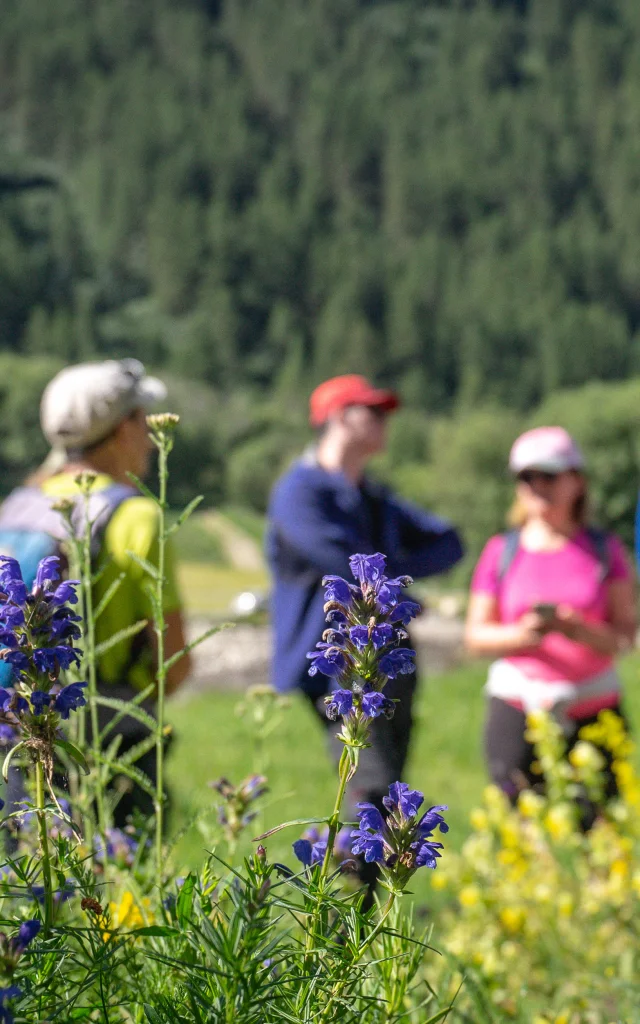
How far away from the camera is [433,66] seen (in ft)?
467

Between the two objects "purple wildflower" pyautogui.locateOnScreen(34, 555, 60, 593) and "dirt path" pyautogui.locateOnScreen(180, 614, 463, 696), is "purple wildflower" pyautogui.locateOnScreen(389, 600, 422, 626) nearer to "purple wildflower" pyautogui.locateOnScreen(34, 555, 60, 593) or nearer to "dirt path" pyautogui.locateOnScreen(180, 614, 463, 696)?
"purple wildflower" pyautogui.locateOnScreen(34, 555, 60, 593)

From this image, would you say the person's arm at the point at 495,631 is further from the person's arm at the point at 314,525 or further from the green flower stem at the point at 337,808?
the green flower stem at the point at 337,808

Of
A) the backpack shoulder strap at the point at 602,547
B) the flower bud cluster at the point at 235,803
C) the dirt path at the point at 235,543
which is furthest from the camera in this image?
the dirt path at the point at 235,543

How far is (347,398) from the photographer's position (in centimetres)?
425

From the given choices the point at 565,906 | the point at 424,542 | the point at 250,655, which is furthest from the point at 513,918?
the point at 250,655

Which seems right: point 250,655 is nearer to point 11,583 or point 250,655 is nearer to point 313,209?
point 11,583

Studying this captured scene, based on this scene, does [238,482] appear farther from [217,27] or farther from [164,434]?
[217,27]

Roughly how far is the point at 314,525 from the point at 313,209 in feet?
407

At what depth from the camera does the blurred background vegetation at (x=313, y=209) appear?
101312 millimetres

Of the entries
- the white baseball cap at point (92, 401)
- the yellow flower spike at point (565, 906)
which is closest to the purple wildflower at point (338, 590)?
the white baseball cap at point (92, 401)

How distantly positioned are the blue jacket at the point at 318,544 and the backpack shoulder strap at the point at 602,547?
52 centimetres

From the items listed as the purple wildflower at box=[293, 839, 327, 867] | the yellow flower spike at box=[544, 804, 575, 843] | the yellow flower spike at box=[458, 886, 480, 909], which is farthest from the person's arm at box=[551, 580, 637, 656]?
the purple wildflower at box=[293, 839, 327, 867]

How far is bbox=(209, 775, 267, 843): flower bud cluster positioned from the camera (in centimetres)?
167

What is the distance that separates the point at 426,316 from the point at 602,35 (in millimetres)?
51434
